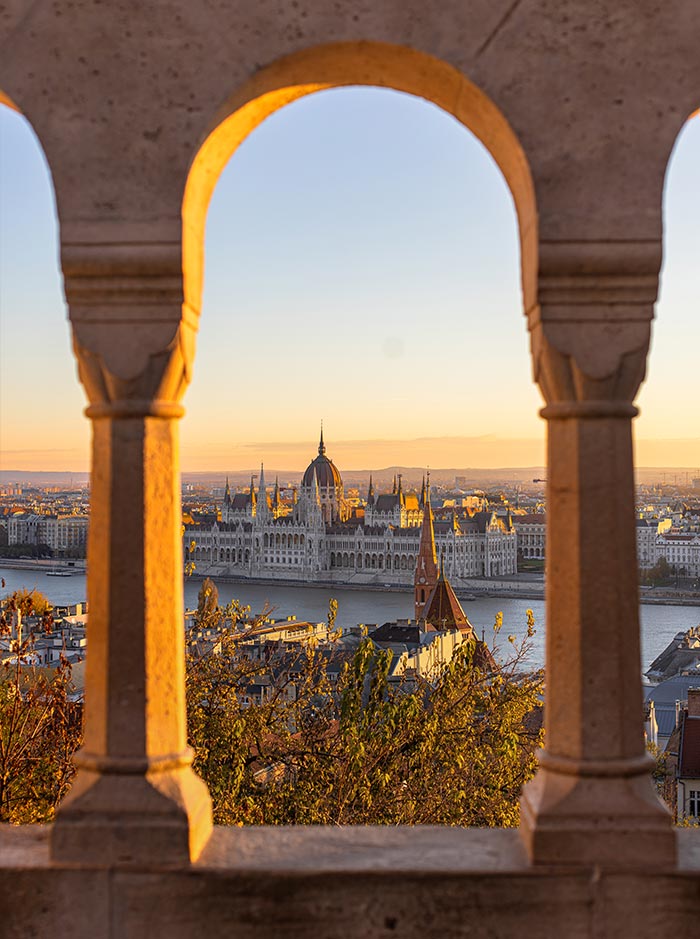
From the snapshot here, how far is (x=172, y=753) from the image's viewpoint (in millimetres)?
1865

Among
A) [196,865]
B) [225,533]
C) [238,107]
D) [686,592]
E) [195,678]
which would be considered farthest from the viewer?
[225,533]

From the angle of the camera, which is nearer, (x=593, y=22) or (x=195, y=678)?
(x=593, y=22)

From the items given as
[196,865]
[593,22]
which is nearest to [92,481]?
[196,865]

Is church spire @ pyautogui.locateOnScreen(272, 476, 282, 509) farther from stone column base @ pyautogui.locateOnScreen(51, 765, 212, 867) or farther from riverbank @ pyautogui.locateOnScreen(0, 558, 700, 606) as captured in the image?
stone column base @ pyautogui.locateOnScreen(51, 765, 212, 867)

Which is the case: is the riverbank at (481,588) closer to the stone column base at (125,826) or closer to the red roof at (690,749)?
the red roof at (690,749)

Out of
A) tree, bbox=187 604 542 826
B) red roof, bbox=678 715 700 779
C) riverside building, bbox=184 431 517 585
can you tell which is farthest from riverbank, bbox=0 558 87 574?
tree, bbox=187 604 542 826

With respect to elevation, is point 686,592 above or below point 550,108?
below

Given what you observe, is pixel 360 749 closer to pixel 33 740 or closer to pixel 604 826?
pixel 33 740

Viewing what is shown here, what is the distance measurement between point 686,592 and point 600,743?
55.5 m

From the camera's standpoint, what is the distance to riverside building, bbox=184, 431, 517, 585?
76.9 metres

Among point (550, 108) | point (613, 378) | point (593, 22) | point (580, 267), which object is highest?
point (593, 22)

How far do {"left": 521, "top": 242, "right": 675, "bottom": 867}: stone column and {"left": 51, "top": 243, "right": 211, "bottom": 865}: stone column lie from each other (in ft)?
2.06

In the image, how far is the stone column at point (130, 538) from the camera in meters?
1.83

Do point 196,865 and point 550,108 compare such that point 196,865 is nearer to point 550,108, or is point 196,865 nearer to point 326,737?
point 550,108
